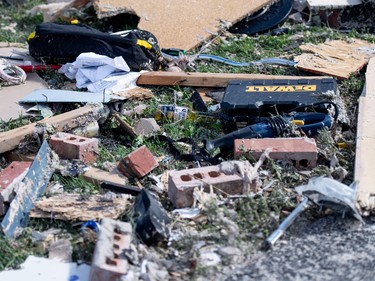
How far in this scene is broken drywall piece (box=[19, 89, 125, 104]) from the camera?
5719 mm

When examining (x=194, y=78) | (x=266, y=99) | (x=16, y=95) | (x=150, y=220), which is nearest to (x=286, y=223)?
(x=150, y=220)

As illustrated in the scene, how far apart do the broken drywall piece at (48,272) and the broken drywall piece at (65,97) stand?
75.3 inches

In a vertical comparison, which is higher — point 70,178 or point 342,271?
point 342,271

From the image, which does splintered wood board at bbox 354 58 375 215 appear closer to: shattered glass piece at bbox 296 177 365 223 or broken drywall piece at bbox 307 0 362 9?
shattered glass piece at bbox 296 177 365 223

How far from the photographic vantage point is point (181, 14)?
747 cm

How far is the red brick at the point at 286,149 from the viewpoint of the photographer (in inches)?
188

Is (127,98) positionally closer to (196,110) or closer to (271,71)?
(196,110)

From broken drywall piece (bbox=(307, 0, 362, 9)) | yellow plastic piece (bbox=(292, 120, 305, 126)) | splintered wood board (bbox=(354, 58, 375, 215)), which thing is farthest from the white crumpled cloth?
broken drywall piece (bbox=(307, 0, 362, 9))

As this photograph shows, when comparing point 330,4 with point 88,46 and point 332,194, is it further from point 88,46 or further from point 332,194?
point 332,194

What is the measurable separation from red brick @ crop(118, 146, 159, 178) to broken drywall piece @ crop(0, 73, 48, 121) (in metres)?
1.26

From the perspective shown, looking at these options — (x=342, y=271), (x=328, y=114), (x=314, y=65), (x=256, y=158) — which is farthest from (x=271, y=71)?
(x=342, y=271)

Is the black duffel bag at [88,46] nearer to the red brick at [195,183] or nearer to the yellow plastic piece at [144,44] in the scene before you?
the yellow plastic piece at [144,44]

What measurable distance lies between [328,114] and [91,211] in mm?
1811

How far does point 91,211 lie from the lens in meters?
4.31
